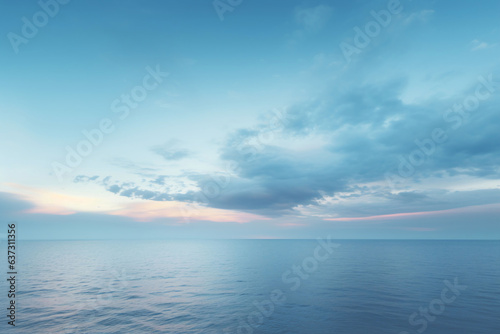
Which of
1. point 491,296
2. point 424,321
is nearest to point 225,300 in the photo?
point 424,321

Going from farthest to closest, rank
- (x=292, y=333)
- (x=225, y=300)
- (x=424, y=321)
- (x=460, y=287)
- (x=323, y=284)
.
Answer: (x=323, y=284) < (x=460, y=287) < (x=225, y=300) < (x=424, y=321) < (x=292, y=333)

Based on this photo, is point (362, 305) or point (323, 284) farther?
point (323, 284)

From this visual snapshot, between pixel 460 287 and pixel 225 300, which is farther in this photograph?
pixel 460 287

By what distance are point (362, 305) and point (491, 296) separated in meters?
25.2

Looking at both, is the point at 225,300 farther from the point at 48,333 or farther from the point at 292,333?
the point at 48,333

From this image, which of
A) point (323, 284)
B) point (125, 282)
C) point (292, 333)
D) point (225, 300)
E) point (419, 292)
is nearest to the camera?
point (292, 333)

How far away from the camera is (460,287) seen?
2003 inches

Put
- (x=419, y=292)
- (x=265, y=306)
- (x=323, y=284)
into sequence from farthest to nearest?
(x=323, y=284)
(x=419, y=292)
(x=265, y=306)

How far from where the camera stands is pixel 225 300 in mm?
42781

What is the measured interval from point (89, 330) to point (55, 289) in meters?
29.6

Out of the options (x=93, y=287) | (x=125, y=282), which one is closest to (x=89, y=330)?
(x=93, y=287)

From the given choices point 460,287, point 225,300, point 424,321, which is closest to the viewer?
point 424,321

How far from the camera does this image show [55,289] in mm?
50938

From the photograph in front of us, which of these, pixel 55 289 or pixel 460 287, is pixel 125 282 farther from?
pixel 460 287
